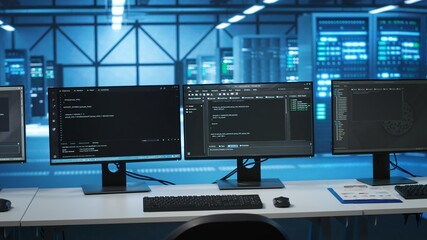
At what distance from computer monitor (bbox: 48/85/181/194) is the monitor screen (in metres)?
0.15

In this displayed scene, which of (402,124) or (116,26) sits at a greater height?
(116,26)

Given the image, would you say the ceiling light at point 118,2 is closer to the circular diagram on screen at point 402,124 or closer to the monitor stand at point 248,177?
the monitor stand at point 248,177

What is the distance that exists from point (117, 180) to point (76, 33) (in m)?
12.7

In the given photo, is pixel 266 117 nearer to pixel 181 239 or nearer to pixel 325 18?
pixel 181 239

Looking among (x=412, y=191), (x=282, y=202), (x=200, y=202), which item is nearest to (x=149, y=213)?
(x=200, y=202)

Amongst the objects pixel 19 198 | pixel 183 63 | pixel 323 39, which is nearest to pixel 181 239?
pixel 19 198

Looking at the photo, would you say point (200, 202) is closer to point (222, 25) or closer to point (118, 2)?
point (118, 2)

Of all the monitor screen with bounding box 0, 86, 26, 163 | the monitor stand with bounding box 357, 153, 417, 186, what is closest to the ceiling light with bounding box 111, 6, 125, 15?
the monitor screen with bounding box 0, 86, 26, 163

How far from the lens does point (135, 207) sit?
2.43 metres

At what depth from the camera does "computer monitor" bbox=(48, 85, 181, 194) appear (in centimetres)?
278

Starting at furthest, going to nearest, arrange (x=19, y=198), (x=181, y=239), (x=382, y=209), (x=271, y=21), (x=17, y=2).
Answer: (x=271, y=21), (x=17, y=2), (x=19, y=198), (x=382, y=209), (x=181, y=239)

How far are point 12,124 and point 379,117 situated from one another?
6.00 ft

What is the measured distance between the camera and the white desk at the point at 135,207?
7.35 feet

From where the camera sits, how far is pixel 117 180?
288 centimetres
